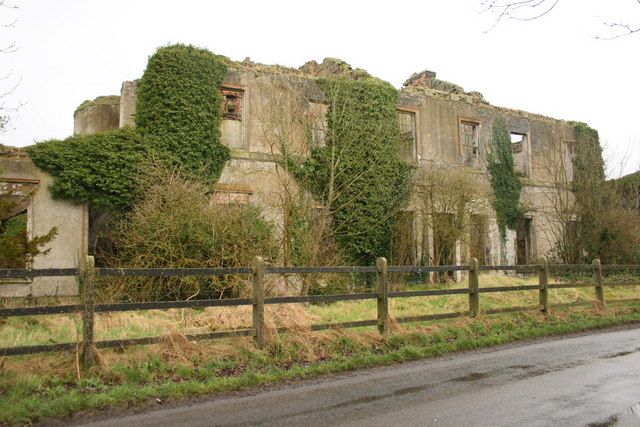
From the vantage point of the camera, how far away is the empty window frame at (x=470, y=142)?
74.9ft

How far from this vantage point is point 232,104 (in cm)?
1833

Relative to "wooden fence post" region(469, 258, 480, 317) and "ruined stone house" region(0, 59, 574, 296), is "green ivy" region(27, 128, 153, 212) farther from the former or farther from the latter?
"wooden fence post" region(469, 258, 480, 317)

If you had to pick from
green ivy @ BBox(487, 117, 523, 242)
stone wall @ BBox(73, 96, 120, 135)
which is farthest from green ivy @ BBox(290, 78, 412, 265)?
stone wall @ BBox(73, 96, 120, 135)

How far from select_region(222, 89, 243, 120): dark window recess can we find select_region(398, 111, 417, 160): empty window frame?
6.48 m

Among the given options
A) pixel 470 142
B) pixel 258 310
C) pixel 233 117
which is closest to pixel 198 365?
pixel 258 310

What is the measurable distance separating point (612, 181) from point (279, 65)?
1615 cm

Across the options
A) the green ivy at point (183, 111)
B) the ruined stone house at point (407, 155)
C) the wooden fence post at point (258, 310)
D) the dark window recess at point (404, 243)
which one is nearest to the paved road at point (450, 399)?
the wooden fence post at point (258, 310)

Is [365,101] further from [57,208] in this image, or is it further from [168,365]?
[168,365]

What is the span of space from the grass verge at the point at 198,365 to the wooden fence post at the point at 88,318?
0.14m

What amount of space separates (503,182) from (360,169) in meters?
7.70

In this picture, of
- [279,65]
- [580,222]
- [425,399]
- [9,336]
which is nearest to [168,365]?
[9,336]

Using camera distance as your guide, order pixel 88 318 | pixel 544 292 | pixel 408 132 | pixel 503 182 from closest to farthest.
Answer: pixel 88 318 < pixel 544 292 < pixel 408 132 < pixel 503 182

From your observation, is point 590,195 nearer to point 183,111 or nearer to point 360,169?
point 360,169

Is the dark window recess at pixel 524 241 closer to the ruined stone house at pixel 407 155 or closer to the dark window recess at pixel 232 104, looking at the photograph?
the ruined stone house at pixel 407 155
